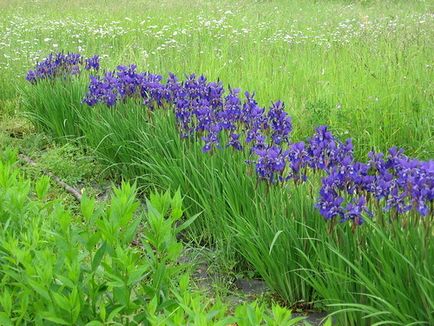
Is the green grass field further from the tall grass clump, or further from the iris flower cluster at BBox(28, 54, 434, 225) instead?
the tall grass clump

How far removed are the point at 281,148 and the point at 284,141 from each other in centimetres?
23

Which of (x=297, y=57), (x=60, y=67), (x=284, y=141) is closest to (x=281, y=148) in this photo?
(x=284, y=141)

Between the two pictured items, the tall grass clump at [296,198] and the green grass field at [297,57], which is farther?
the green grass field at [297,57]

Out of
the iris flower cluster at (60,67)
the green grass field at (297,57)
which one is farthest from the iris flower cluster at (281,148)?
the green grass field at (297,57)

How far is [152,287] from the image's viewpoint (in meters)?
2.05

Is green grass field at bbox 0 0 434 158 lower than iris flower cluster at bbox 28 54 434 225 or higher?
lower

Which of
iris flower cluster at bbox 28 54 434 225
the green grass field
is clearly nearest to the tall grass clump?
iris flower cluster at bbox 28 54 434 225

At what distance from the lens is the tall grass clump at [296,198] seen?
234cm

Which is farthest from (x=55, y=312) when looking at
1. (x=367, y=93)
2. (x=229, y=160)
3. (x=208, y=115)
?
(x=367, y=93)

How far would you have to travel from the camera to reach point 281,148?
307 centimetres

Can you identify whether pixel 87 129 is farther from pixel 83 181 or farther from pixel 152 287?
pixel 152 287

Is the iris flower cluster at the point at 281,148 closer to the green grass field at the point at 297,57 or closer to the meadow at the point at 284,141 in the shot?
the meadow at the point at 284,141

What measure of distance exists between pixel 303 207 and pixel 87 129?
2585mm

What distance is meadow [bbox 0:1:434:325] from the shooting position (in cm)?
242
